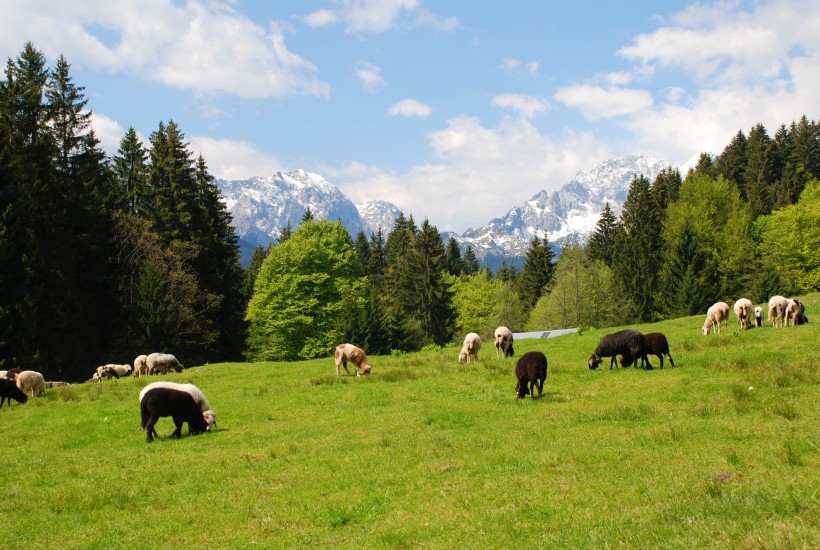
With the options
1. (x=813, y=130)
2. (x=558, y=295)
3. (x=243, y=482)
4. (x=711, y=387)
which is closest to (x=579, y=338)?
(x=711, y=387)

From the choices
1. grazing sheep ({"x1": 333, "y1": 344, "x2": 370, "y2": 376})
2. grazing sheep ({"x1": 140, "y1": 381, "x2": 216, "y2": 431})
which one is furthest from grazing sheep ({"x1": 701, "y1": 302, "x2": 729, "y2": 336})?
grazing sheep ({"x1": 140, "y1": 381, "x2": 216, "y2": 431})

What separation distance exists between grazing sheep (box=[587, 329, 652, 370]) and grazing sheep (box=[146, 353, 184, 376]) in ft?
99.9

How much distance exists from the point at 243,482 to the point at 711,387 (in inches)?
592

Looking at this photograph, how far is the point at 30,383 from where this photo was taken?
31.4 meters

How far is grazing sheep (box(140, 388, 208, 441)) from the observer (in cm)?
1905

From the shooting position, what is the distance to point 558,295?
271ft

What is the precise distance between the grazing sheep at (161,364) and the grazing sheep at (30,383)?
1030 centimetres

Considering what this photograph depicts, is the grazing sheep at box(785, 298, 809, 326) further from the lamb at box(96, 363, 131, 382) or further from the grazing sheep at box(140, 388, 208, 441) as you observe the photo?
the lamb at box(96, 363, 131, 382)

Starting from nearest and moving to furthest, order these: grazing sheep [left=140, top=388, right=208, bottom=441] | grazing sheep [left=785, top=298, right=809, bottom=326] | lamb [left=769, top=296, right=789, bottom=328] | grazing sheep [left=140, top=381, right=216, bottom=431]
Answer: grazing sheep [left=140, top=388, right=208, bottom=441] → grazing sheep [left=140, top=381, right=216, bottom=431] → grazing sheep [left=785, top=298, right=809, bottom=326] → lamb [left=769, top=296, right=789, bottom=328]

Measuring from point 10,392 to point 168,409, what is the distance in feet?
49.1

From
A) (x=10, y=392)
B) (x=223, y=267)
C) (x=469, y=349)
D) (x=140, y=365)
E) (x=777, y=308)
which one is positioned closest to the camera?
(x=10, y=392)

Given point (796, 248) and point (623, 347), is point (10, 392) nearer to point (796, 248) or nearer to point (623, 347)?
point (623, 347)

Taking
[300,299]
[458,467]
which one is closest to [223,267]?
[300,299]

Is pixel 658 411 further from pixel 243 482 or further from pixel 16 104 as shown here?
pixel 16 104
